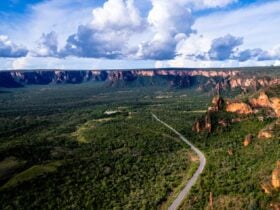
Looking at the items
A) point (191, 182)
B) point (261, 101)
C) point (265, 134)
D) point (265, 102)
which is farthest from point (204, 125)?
point (191, 182)

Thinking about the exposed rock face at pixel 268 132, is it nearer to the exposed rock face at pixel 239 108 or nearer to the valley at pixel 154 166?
the valley at pixel 154 166

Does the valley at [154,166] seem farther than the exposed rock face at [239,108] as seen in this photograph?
No

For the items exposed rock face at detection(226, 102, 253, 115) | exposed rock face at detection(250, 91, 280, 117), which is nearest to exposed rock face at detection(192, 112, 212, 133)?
exposed rock face at detection(226, 102, 253, 115)

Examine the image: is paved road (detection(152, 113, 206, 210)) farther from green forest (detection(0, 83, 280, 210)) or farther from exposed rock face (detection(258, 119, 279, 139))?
exposed rock face (detection(258, 119, 279, 139))

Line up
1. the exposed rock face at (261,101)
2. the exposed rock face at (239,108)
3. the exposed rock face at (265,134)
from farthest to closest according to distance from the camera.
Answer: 1. the exposed rock face at (239,108)
2. the exposed rock face at (261,101)
3. the exposed rock face at (265,134)

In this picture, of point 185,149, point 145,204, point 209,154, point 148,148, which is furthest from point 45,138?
point 145,204

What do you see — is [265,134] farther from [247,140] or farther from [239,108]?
[239,108]

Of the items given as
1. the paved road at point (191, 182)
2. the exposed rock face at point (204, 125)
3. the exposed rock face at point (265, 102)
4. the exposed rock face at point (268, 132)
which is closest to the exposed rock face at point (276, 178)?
the paved road at point (191, 182)

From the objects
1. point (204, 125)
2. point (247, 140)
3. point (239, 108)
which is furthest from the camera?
point (204, 125)

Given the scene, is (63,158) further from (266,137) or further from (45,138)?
(266,137)
